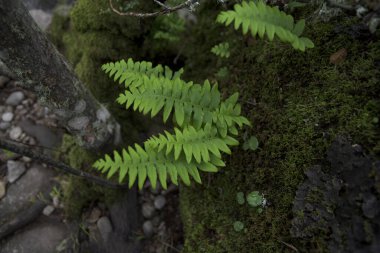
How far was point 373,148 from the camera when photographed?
2215 mm

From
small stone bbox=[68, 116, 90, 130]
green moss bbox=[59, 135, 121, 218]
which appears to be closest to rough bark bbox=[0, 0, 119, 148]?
small stone bbox=[68, 116, 90, 130]

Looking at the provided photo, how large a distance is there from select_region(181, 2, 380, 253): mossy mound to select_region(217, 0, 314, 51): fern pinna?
1.57ft

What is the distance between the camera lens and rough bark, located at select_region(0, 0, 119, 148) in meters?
2.27

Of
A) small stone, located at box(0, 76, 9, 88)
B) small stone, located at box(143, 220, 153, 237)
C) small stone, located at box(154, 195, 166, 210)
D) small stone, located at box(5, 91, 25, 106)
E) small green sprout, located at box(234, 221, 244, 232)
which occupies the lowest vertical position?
small stone, located at box(143, 220, 153, 237)

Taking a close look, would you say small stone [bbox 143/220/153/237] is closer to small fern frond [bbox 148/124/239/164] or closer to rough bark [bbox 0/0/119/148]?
rough bark [bbox 0/0/119/148]

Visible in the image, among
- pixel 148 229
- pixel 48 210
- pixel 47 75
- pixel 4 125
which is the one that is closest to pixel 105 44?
pixel 47 75

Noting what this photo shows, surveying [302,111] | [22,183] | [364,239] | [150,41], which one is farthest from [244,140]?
[22,183]

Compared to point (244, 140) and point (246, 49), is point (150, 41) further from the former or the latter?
point (244, 140)

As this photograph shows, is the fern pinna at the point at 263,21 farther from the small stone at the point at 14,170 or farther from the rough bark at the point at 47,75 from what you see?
the small stone at the point at 14,170

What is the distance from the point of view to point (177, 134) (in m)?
2.52

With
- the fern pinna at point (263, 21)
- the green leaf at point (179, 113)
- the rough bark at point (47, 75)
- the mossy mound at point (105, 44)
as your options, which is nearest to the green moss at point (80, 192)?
the rough bark at point (47, 75)

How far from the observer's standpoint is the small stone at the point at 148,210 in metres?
4.09

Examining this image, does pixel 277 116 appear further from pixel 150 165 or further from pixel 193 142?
pixel 150 165

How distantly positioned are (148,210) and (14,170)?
1907 mm
